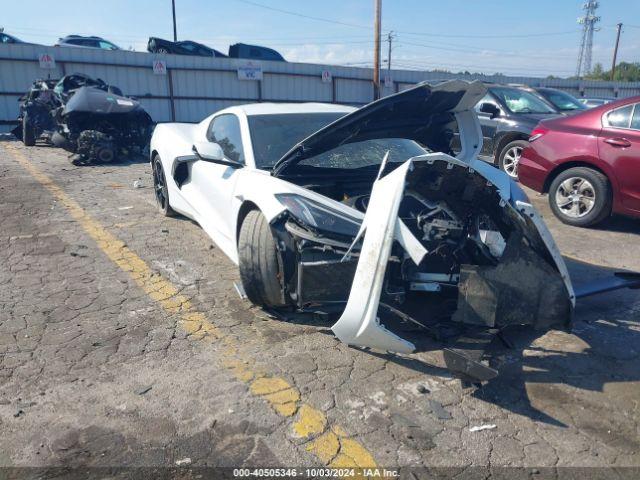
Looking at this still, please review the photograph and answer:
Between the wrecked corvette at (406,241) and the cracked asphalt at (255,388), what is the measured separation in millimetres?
261

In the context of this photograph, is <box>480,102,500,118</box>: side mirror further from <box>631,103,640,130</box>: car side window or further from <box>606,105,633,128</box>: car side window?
<box>631,103,640,130</box>: car side window

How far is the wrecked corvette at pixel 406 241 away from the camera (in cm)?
276

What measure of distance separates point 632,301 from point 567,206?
264 cm

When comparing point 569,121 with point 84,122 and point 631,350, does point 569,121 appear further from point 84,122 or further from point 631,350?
point 84,122

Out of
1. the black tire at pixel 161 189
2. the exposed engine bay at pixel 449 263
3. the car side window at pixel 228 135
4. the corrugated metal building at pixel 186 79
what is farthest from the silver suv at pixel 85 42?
the exposed engine bay at pixel 449 263

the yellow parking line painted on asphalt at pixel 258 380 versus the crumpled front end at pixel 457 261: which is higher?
the crumpled front end at pixel 457 261

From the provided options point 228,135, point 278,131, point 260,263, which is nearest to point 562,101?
point 278,131

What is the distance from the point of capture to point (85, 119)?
1053 centimetres

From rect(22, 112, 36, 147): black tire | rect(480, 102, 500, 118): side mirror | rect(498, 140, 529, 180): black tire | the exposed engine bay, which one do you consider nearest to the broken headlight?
the exposed engine bay

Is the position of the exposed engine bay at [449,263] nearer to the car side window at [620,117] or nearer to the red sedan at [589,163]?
the red sedan at [589,163]

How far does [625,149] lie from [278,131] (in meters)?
4.06

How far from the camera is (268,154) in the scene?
4.23 m

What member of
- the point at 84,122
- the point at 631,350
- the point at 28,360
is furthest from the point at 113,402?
the point at 84,122

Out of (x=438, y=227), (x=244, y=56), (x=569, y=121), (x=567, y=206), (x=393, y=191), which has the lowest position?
(x=567, y=206)
